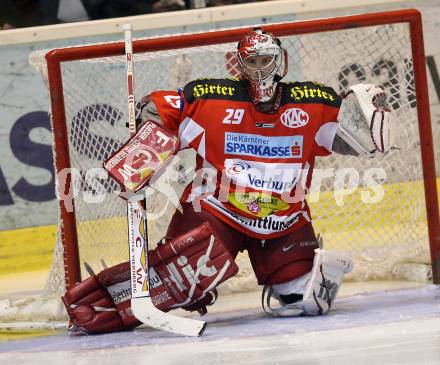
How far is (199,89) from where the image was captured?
13.0 feet

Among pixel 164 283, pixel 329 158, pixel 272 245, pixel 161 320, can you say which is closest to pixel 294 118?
pixel 272 245

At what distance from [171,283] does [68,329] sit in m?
0.45

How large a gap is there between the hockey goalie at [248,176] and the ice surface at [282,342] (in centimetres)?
13

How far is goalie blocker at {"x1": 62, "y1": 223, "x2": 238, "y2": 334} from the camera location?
389 centimetres

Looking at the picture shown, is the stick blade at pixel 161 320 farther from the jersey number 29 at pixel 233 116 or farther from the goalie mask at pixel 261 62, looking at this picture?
the goalie mask at pixel 261 62

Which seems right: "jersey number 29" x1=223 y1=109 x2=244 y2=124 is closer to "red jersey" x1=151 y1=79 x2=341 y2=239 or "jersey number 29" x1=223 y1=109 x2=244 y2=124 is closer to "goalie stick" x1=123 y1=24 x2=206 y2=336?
"red jersey" x1=151 y1=79 x2=341 y2=239

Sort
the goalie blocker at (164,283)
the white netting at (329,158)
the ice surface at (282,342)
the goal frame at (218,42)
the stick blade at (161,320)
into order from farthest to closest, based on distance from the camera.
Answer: the white netting at (329,158) < the goal frame at (218,42) < the goalie blocker at (164,283) < the stick blade at (161,320) < the ice surface at (282,342)

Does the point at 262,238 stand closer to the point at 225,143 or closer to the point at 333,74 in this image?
the point at 225,143

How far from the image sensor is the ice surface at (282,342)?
10.4 feet

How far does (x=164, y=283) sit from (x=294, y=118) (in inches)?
27.9

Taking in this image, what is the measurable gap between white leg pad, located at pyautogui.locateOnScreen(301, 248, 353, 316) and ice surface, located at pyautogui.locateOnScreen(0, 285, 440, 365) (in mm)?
51

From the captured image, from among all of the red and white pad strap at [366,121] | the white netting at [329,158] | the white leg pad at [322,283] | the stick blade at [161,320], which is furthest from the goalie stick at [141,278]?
the red and white pad strap at [366,121]

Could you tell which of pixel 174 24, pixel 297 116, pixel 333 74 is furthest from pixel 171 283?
pixel 174 24

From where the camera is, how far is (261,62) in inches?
155
